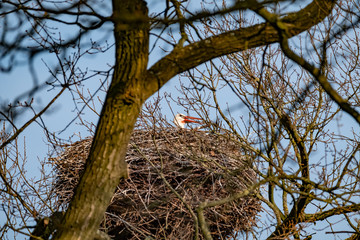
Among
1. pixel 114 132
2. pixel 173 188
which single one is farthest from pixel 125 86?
pixel 173 188

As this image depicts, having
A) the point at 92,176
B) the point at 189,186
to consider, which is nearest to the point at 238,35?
the point at 92,176

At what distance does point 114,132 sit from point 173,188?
9.96 ft

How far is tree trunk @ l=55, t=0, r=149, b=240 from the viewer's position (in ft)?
9.35

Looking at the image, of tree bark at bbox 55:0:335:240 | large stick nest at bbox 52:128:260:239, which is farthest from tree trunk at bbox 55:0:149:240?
large stick nest at bbox 52:128:260:239

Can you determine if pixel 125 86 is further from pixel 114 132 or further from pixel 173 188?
pixel 173 188

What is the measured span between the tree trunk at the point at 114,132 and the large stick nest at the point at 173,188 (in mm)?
2721

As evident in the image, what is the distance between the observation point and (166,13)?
→ 13.2ft

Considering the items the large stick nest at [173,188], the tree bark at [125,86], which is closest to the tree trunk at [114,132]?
the tree bark at [125,86]

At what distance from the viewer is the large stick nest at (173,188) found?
5.84 m

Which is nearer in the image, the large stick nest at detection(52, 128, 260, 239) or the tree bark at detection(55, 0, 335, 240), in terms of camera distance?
the tree bark at detection(55, 0, 335, 240)

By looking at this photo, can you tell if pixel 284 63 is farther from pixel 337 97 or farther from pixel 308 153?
pixel 337 97

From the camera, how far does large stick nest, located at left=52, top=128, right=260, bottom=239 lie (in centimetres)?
584

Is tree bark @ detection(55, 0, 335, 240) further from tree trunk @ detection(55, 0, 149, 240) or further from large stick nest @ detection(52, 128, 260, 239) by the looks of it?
large stick nest @ detection(52, 128, 260, 239)

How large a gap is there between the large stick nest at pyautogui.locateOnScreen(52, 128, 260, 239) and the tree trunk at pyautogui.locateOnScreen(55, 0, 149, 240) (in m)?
2.72
